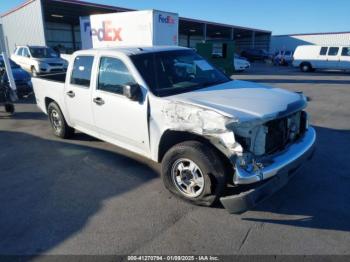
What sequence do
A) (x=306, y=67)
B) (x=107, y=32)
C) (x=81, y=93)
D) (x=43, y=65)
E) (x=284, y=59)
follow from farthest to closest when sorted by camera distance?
(x=284, y=59)
(x=306, y=67)
(x=43, y=65)
(x=107, y=32)
(x=81, y=93)

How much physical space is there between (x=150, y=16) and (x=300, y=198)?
38.9 feet

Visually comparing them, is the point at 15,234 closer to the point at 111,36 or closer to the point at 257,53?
the point at 111,36

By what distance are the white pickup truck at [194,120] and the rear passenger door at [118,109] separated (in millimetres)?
14

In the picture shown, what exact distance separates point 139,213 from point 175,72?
2072 mm

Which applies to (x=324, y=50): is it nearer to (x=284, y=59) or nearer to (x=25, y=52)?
(x=284, y=59)

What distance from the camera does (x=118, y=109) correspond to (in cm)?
426

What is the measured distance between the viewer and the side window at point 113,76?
421 centimetres

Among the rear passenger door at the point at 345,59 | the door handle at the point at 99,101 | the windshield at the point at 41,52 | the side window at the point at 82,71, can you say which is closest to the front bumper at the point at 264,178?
the door handle at the point at 99,101

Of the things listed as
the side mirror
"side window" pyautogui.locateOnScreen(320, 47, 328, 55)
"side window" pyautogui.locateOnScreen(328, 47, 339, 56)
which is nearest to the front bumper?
the side mirror

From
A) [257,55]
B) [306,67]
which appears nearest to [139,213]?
[306,67]

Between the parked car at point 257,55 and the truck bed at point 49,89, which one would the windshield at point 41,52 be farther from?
the parked car at point 257,55

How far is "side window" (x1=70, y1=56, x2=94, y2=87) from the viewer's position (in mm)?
4875

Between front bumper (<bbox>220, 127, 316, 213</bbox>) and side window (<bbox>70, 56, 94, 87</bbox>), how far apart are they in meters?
3.05

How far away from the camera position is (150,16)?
44.5 feet
